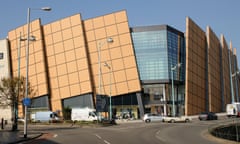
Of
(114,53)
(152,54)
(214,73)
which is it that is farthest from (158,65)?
(214,73)

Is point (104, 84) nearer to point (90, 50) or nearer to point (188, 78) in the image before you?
point (90, 50)

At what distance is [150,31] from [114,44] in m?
9.28

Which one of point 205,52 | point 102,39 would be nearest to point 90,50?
point 102,39

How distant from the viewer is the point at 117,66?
7181 centimetres

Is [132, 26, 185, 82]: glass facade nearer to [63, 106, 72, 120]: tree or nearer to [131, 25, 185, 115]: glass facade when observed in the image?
[131, 25, 185, 115]: glass facade

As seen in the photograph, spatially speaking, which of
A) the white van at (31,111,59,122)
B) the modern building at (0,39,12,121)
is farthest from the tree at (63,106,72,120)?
the modern building at (0,39,12,121)

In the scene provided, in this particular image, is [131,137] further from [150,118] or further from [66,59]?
[66,59]

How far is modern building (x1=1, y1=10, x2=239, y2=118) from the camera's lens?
71938 millimetres

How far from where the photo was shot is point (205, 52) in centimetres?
8300

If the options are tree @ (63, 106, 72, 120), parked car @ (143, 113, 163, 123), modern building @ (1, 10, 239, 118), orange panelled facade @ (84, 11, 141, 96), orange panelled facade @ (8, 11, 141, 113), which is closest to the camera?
parked car @ (143, 113, 163, 123)

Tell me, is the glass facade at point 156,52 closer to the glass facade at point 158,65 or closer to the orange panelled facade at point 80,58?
the glass facade at point 158,65

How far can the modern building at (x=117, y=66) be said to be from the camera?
236ft

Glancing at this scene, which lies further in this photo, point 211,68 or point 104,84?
point 211,68

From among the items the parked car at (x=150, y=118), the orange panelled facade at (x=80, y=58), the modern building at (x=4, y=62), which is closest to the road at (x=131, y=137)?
the parked car at (x=150, y=118)
